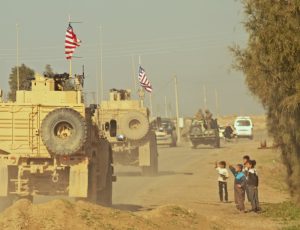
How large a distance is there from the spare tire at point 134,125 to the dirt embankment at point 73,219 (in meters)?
14.2

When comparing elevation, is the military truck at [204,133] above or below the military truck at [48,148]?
above

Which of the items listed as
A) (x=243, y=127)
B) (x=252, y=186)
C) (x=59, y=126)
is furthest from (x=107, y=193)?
(x=243, y=127)

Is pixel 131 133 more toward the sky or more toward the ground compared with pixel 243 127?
more toward the ground

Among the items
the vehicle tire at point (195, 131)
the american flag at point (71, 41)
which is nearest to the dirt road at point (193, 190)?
the american flag at point (71, 41)

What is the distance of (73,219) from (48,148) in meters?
3.96

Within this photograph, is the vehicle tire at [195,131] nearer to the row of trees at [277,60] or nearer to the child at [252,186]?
the row of trees at [277,60]

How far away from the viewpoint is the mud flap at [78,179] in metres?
15.7

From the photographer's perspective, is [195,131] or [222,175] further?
[195,131]

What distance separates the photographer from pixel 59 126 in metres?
15.5

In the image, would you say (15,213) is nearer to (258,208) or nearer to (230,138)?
(258,208)

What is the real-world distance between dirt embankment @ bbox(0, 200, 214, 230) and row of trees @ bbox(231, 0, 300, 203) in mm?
3869

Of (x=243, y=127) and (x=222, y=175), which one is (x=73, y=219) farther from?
(x=243, y=127)

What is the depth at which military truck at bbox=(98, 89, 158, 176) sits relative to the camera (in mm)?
27750

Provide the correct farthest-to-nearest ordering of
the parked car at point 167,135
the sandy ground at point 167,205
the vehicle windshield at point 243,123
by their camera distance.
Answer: the vehicle windshield at point 243,123 < the parked car at point 167,135 < the sandy ground at point 167,205
